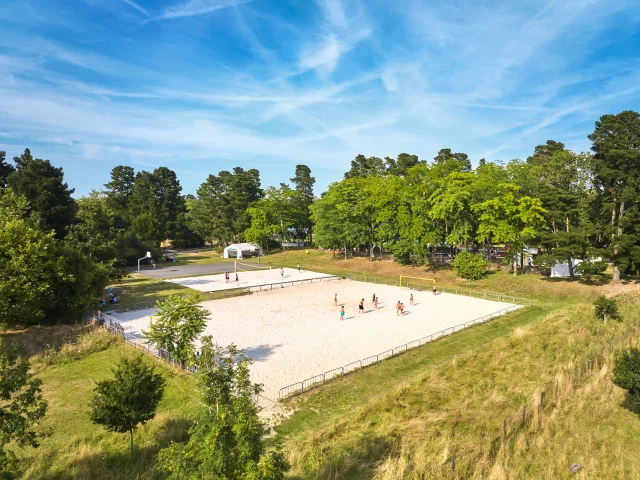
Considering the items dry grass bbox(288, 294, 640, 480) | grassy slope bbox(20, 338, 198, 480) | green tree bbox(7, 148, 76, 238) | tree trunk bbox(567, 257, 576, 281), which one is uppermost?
green tree bbox(7, 148, 76, 238)

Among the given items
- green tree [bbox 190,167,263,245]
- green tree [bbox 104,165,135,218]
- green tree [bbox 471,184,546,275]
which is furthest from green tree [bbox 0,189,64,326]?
green tree [bbox 104,165,135,218]

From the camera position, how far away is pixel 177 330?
1947cm

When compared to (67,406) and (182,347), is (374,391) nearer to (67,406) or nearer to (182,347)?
(182,347)

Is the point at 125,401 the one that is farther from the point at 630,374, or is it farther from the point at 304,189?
the point at 304,189

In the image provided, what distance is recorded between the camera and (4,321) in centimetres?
2372

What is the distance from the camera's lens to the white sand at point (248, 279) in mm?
42875

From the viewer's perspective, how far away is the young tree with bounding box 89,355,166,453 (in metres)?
12.7

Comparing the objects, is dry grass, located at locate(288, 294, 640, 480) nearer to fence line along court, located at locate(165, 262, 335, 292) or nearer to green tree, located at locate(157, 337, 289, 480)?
green tree, located at locate(157, 337, 289, 480)

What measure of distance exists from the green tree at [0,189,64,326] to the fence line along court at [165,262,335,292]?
15.8 metres

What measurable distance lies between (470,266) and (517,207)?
27.6 feet

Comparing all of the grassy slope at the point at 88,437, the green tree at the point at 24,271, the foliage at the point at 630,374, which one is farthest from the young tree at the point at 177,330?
the foliage at the point at 630,374

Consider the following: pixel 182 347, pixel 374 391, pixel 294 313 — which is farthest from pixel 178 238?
pixel 374 391

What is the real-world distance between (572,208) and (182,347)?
3894cm

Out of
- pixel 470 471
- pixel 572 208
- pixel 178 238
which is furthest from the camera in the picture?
pixel 178 238
